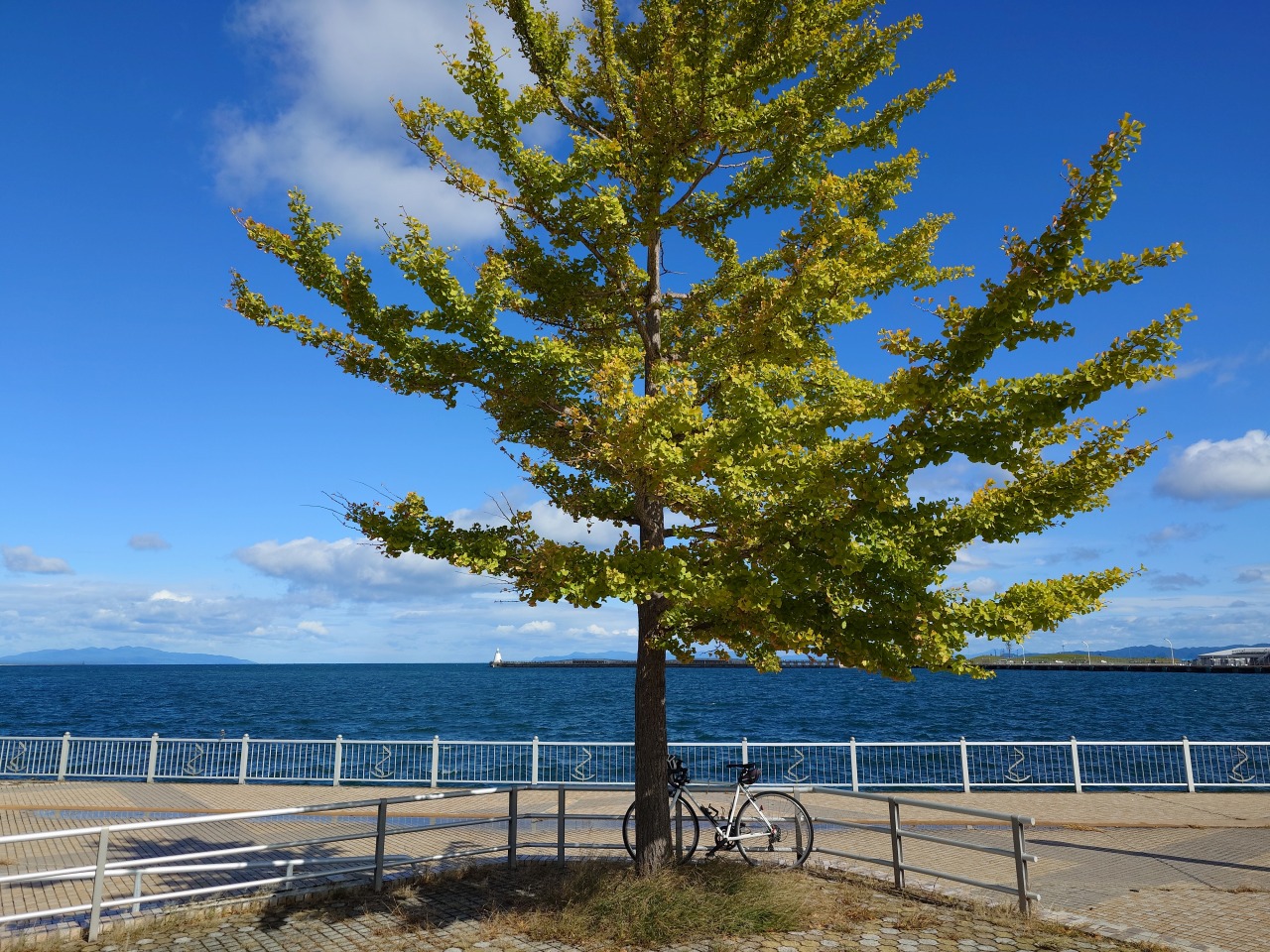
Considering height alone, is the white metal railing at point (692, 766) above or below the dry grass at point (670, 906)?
below

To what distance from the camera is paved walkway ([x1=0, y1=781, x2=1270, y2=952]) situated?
785 centimetres

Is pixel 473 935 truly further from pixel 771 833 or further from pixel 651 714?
pixel 771 833

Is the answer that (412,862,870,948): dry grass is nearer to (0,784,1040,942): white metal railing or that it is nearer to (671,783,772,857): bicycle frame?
(671,783,772,857): bicycle frame

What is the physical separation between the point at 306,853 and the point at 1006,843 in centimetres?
1021

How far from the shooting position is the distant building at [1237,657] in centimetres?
16254

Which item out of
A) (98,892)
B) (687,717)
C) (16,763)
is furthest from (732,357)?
(687,717)

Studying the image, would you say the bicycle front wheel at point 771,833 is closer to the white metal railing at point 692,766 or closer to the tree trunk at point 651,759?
the tree trunk at point 651,759

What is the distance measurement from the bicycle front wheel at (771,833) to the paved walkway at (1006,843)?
1464 mm

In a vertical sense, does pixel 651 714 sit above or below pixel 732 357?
below

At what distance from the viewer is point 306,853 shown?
11.5 metres

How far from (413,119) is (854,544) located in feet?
23.7

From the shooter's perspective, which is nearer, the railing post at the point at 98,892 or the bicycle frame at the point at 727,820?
the railing post at the point at 98,892

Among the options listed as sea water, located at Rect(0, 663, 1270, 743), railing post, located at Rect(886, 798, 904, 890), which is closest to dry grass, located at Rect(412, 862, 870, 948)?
railing post, located at Rect(886, 798, 904, 890)

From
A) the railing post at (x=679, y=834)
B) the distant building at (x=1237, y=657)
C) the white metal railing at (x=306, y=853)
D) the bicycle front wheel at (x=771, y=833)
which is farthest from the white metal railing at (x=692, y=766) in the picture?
the distant building at (x=1237, y=657)
